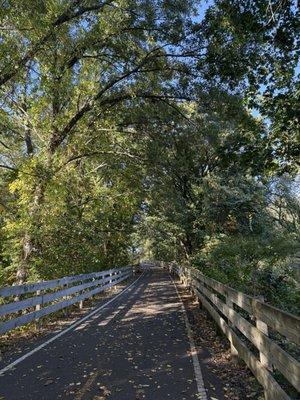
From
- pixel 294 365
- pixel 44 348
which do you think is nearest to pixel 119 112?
pixel 44 348

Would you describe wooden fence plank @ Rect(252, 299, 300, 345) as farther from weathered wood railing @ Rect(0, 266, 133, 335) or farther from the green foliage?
weathered wood railing @ Rect(0, 266, 133, 335)

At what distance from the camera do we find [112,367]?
692 cm

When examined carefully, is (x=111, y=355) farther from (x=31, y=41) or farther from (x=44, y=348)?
(x=31, y=41)

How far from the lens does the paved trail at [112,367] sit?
5.72 m

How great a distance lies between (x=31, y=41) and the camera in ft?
38.7

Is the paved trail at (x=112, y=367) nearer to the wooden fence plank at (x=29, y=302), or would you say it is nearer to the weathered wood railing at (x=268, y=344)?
the weathered wood railing at (x=268, y=344)

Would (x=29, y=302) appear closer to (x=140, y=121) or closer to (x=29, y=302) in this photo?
(x=29, y=302)

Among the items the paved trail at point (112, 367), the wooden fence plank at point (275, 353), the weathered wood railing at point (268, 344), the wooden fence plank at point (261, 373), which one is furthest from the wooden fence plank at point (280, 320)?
the paved trail at point (112, 367)

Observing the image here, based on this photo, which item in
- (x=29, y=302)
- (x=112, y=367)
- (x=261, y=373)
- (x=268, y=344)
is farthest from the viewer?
(x=29, y=302)

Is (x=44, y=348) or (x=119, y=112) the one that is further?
(x=119, y=112)

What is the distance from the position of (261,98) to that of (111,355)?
19.1 ft

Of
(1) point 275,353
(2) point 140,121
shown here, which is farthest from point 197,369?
(2) point 140,121

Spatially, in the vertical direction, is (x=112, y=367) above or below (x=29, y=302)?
below

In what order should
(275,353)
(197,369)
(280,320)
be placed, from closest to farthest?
(280,320), (275,353), (197,369)
